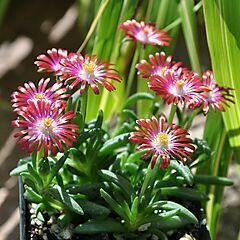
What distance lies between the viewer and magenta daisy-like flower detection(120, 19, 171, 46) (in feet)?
3.46

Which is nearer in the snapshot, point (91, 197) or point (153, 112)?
point (91, 197)

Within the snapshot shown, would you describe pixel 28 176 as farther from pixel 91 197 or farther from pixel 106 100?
pixel 106 100

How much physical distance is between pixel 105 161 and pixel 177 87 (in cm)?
20

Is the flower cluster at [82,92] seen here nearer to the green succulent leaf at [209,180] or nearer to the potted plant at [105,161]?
the potted plant at [105,161]

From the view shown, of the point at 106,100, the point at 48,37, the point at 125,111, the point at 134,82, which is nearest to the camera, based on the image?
the point at 125,111

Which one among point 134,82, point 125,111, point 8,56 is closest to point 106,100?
point 125,111

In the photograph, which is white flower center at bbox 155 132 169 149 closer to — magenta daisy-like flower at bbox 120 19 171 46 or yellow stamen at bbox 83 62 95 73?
yellow stamen at bbox 83 62 95 73

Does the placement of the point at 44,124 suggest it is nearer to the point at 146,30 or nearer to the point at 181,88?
the point at 181,88

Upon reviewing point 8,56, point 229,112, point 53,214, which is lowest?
point 53,214

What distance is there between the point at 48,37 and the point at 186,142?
111cm

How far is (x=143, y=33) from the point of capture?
1.07 metres

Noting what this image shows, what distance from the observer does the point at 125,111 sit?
1104 millimetres

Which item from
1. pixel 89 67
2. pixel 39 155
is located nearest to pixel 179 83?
pixel 89 67

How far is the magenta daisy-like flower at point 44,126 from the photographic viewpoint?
0.85 meters
